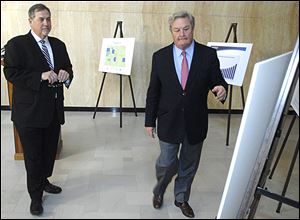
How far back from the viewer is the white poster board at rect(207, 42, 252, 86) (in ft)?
7.34

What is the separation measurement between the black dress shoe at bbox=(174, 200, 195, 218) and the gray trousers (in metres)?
0.02

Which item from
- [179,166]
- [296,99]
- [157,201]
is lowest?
[157,201]

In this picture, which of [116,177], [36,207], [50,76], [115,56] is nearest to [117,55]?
[115,56]

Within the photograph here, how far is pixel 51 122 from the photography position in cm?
143

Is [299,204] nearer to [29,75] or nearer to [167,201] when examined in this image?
[167,201]

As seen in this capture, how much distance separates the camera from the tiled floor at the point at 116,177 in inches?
50.3

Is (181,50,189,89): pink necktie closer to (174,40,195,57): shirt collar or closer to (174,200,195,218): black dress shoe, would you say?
(174,40,195,57): shirt collar

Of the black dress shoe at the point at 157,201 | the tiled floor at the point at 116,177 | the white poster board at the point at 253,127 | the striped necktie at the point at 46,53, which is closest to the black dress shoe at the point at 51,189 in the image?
the tiled floor at the point at 116,177

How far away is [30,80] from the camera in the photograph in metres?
1.28

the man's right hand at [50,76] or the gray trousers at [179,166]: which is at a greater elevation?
the man's right hand at [50,76]

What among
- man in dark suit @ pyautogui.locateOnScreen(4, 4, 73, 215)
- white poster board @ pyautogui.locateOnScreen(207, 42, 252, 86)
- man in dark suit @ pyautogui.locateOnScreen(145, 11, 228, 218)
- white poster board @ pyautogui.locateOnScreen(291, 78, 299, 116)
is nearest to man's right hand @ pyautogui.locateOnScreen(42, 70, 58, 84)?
man in dark suit @ pyautogui.locateOnScreen(4, 4, 73, 215)

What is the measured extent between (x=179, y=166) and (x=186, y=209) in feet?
0.62

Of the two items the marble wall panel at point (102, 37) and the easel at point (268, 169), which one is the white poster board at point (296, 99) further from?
the marble wall panel at point (102, 37)

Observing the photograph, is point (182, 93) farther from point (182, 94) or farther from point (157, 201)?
point (157, 201)
